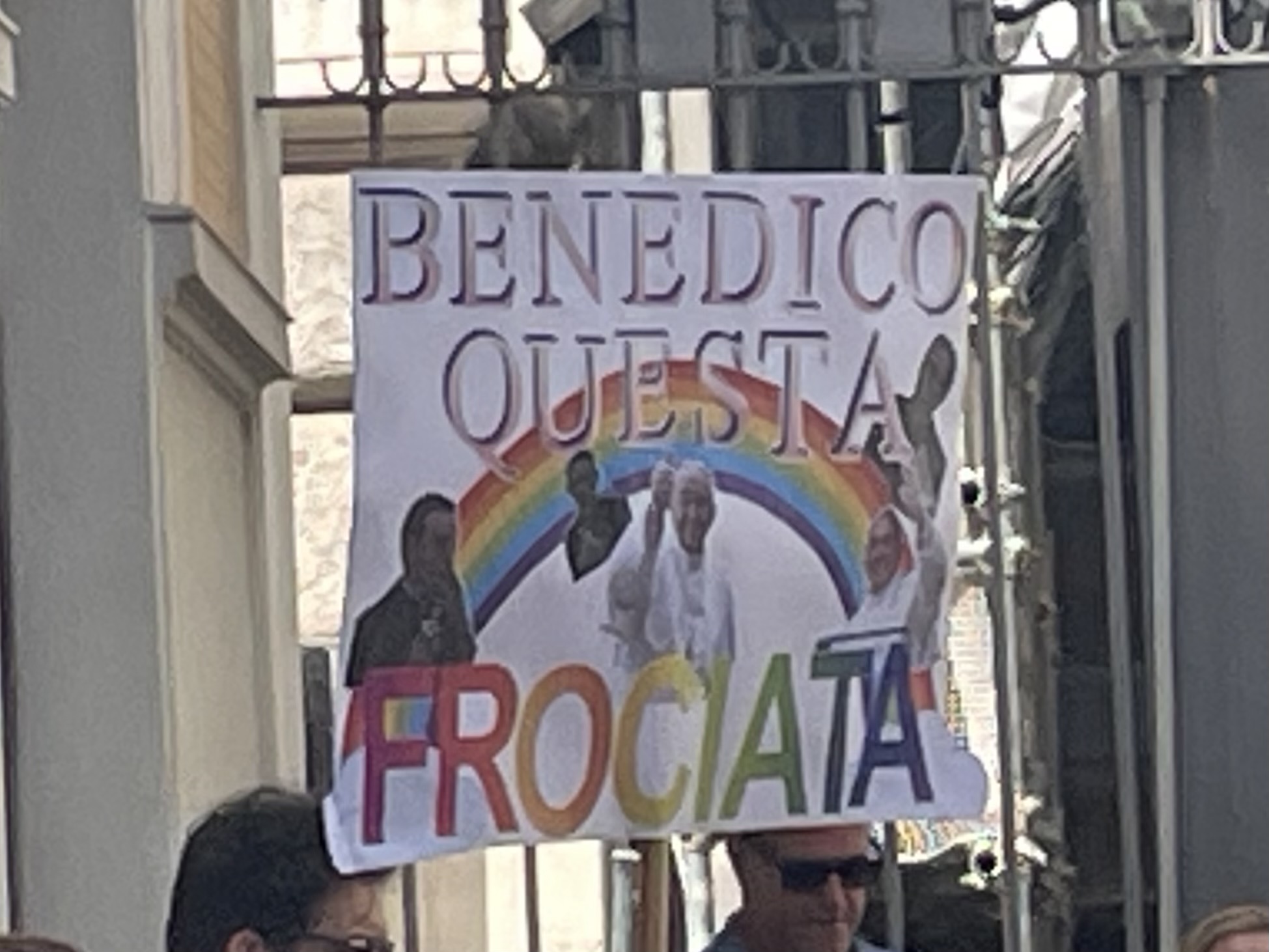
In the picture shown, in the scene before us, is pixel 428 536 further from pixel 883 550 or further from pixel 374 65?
pixel 374 65

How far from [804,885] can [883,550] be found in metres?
0.50

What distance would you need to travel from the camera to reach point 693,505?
560 centimetres

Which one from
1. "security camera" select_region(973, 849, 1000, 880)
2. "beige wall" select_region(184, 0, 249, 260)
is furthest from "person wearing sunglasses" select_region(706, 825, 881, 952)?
"security camera" select_region(973, 849, 1000, 880)

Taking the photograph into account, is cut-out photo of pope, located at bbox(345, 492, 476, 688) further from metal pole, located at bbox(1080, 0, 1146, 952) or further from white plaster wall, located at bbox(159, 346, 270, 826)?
white plaster wall, located at bbox(159, 346, 270, 826)

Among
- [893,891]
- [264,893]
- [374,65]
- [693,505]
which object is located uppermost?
[374,65]

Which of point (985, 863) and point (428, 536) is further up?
point (428, 536)

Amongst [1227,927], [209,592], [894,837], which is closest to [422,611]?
[1227,927]

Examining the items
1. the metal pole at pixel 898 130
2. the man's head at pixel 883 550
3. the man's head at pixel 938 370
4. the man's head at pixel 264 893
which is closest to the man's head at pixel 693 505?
the man's head at pixel 883 550

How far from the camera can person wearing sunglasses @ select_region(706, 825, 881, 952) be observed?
17.6 feet

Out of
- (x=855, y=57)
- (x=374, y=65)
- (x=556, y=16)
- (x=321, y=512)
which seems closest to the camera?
(x=855, y=57)

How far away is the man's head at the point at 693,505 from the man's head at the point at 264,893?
0.93m

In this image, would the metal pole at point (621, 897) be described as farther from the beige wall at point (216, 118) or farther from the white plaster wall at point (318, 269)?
the white plaster wall at point (318, 269)

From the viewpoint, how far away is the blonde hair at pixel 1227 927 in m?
5.36

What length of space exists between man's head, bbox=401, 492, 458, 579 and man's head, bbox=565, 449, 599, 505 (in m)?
0.17
